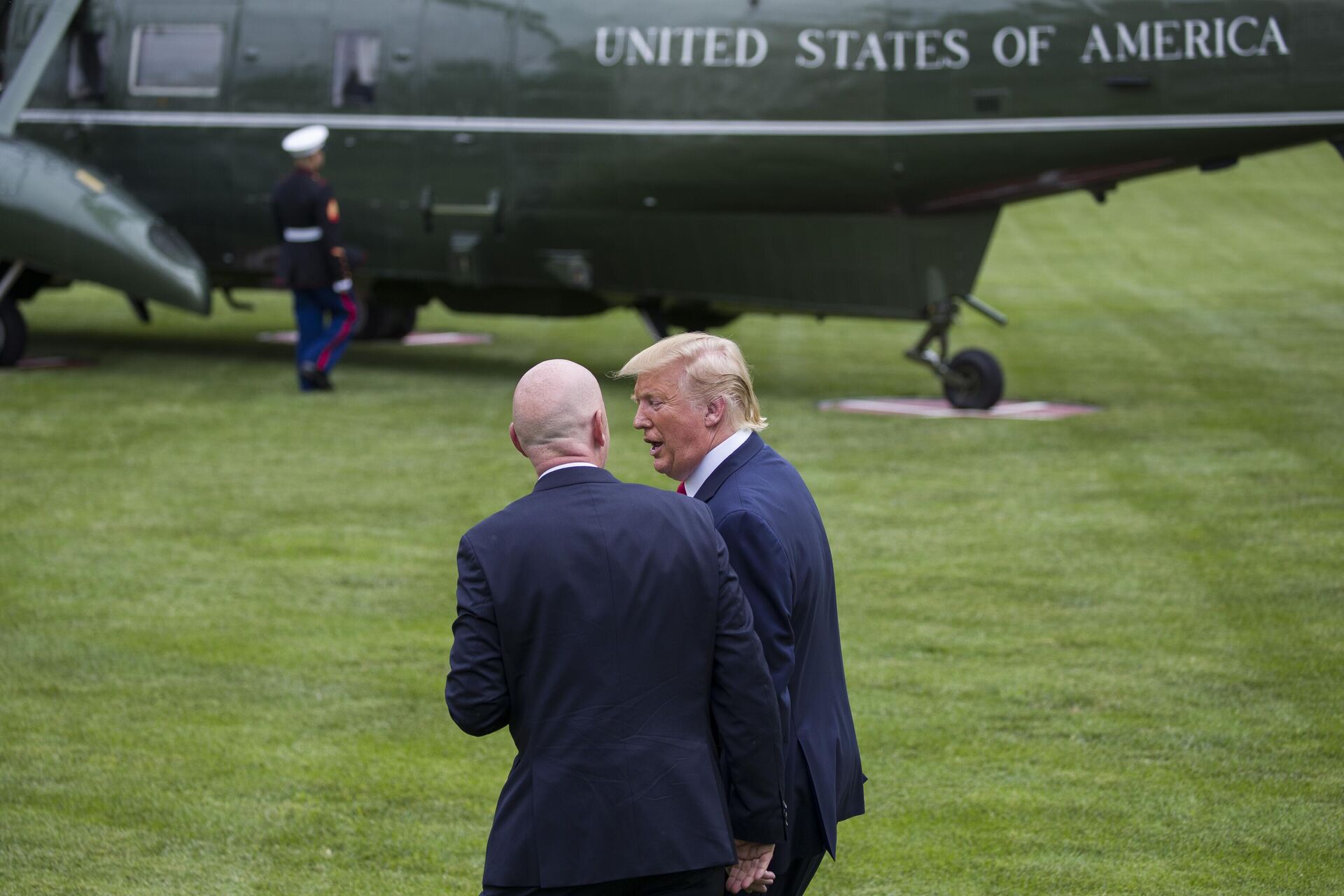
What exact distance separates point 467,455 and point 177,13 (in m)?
5.95

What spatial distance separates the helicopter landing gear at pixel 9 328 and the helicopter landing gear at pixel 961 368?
312 inches

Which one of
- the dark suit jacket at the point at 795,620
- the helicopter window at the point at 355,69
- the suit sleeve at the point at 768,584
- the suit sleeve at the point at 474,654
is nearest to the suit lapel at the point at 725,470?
the dark suit jacket at the point at 795,620

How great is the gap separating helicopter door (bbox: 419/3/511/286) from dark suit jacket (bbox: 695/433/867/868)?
1014 centimetres

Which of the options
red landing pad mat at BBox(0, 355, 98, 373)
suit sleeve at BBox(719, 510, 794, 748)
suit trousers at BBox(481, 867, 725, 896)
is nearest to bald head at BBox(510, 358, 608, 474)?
suit sleeve at BBox(719, 510, 794, 748)

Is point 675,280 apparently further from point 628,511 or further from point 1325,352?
point 628,511

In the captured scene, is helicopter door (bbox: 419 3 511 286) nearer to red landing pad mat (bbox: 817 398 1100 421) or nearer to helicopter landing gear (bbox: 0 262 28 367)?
red landing pad mat (bbox: 817 398 1100 421)

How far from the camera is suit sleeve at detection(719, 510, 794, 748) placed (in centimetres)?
314

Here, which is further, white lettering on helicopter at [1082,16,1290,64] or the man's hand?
white lettering on helicopter at [1082,16,1290,64]

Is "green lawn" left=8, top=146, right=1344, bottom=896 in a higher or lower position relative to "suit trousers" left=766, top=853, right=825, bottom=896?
lower

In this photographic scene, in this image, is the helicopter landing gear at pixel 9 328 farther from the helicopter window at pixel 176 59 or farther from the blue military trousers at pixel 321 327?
the blue military trousers at pixel 321 327

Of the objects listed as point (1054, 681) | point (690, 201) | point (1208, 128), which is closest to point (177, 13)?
point (690, 201)

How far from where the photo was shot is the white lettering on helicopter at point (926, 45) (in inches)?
427

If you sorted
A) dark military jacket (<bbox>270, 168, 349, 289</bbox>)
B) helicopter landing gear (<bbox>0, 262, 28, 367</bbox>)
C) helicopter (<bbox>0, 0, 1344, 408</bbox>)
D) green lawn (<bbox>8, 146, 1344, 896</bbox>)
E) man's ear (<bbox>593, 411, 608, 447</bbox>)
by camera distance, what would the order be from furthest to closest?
1. helicopter landing gear (<bbox>0, 262, 28, 367</bbox>)
2. dark military jacket (<bbox>270, 168, 349, 289</bbox>)
3. helicopter (<bbox>0, 0, 1344, 408</bbox>)
4. green lawn (<bbox>8, 146, 1344, 896</bbox>)
5. man's ear (<bbox>593, 411, 608, 447</bbox>)

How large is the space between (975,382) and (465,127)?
464 centimetres
